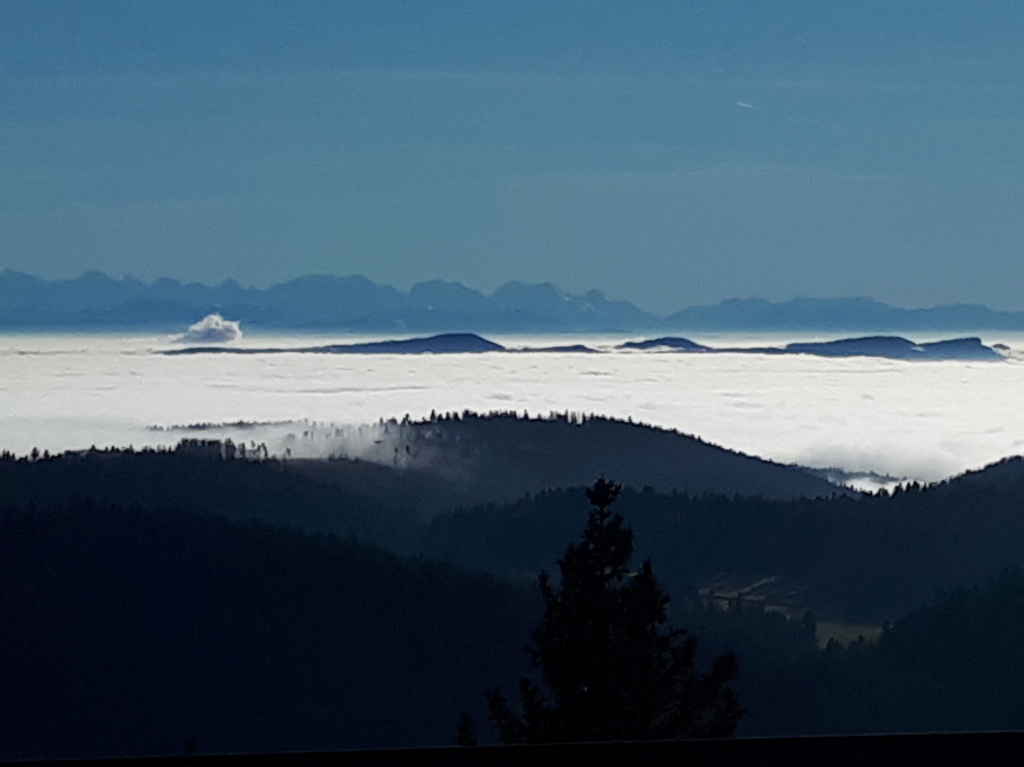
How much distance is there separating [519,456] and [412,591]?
81cm

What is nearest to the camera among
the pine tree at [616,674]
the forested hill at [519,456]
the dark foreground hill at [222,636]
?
the pine tree at [616,674]

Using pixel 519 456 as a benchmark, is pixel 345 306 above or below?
above

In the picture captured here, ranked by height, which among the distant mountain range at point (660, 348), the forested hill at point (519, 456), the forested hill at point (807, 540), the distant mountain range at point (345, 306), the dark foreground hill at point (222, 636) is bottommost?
the dark foreground hill at point (222, 636)

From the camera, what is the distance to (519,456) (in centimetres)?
314

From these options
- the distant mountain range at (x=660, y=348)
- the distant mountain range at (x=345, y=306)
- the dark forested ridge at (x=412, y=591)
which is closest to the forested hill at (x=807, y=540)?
the dark forested ridge at (x=412, y=591)

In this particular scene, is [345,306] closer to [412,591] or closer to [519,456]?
[519,456]

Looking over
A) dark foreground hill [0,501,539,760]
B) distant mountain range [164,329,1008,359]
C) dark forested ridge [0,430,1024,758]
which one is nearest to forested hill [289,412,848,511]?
dark forested ridge [0,430,1024,758]

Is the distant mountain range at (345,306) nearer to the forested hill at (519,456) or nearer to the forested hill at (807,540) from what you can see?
the forested hill at (519,456)

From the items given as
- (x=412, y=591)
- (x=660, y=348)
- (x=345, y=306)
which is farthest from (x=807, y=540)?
(x=345, y=306)

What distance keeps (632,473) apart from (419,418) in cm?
64

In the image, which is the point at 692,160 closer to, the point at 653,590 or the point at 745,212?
the point at 745,212

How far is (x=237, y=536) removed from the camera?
3.53 metres

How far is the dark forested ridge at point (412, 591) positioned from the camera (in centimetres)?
316

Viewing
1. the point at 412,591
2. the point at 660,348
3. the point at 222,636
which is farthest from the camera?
the point at 222,636
